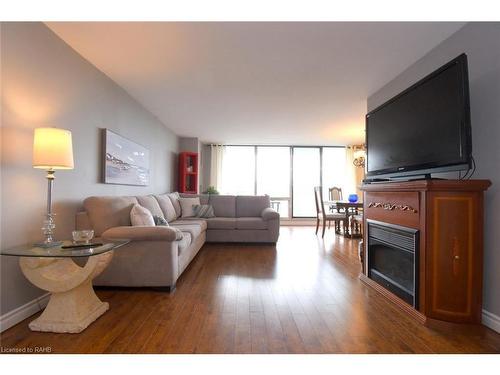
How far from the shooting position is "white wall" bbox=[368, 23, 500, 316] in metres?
1.75

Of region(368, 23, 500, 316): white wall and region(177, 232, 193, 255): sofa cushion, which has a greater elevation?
region(368, 23, 500, 316): white wall

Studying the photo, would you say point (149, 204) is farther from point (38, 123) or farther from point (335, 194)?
point (335, 194)

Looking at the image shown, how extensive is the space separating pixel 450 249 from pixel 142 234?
244 centimetres

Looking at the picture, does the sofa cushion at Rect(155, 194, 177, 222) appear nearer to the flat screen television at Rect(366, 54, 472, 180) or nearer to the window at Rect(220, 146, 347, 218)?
the flat screen television at Rect(366, 54, 472, 180)

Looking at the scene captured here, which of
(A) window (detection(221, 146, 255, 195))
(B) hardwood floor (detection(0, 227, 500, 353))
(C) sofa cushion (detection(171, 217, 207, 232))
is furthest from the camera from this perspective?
(A) window (detection(221, 146, 255, 195))

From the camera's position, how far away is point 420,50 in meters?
2.36

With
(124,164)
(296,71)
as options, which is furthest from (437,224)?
(124,164)

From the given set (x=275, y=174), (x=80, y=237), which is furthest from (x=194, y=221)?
(x=275, y=174)

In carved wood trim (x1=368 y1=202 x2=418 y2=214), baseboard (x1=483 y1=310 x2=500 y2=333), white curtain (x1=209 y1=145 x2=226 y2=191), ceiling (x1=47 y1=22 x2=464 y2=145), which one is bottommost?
baseboard (x1=483 y1=310 x2=500 y2=333)

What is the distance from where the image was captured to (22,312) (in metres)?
1.84

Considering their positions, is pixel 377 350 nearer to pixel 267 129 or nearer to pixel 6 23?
pixel 6 23

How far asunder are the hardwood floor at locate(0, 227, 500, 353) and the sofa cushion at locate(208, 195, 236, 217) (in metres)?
2.26

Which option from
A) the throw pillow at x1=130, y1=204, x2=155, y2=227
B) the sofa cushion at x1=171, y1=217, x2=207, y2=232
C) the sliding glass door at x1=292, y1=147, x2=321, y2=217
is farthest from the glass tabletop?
the sliding glass door at x1=292, y1=147, x2=321, y2=217

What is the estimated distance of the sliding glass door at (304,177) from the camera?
7.57m
